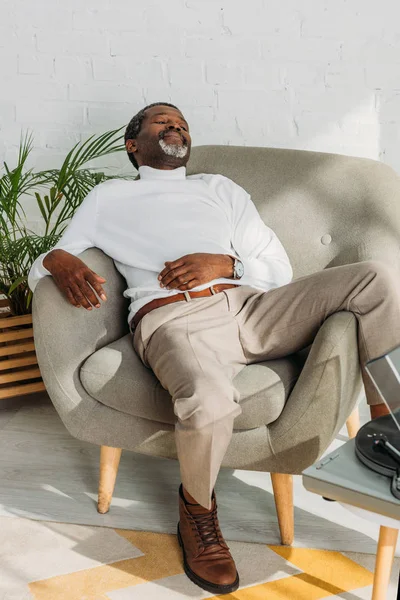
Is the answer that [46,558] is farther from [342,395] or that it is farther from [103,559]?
[342,395]

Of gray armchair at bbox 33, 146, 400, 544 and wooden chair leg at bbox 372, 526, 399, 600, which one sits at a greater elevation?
gray armchair at bbox 33, 146, 400, 544

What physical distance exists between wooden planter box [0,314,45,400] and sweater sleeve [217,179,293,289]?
892 mm

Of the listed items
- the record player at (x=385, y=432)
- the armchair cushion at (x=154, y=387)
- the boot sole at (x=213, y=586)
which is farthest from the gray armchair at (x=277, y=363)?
the record player at (x=385, y=432)

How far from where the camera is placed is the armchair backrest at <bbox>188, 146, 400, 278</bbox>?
85.3 inches

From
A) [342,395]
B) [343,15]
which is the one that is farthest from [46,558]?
[343,15]

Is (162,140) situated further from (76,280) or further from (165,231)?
(76,280)

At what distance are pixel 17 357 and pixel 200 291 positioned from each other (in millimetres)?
1022

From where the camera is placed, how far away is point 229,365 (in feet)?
6.06

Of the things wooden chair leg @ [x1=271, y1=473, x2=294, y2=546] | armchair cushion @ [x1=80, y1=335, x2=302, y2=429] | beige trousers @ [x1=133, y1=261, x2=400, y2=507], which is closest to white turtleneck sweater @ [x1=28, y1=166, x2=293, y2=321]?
beige trousers @ [x1=133, y1=261, x2=400, y2=507]

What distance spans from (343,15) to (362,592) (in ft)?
6.83

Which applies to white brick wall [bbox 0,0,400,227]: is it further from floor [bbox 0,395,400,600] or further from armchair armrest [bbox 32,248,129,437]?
floor [bbox 0,395,400,600]

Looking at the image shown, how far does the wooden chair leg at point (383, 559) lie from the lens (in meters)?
1.46

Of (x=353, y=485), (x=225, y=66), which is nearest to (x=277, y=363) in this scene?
(x=353, y=485)

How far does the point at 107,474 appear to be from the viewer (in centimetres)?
203
